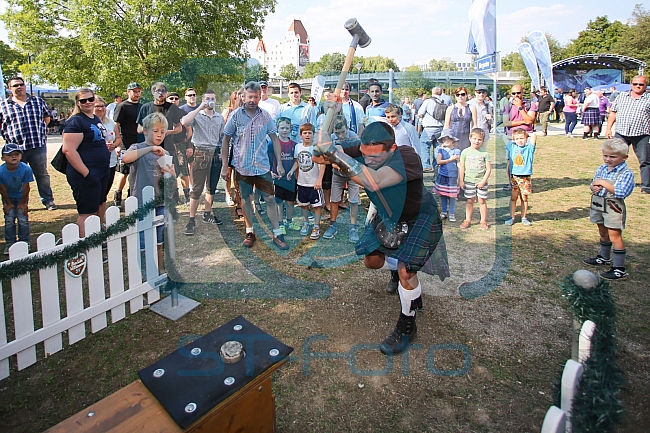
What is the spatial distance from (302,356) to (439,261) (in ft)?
4.89

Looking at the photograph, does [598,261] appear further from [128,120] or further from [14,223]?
[14,223]

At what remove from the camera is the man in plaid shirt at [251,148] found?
5.21 metres

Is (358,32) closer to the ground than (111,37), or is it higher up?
closer to the ground

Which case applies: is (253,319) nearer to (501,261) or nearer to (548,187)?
(501,261)

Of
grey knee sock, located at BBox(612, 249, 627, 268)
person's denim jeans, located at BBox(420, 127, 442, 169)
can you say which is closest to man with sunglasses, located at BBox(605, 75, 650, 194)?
person's denim jeans, located at BBox(420, 127, 442, 169)

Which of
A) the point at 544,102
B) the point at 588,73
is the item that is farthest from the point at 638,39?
the point at 544,102

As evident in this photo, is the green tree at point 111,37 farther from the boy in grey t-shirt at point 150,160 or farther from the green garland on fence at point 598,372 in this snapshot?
the green garland on fence at point 598,372

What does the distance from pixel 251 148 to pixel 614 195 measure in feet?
13.2

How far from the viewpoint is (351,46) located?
312cm

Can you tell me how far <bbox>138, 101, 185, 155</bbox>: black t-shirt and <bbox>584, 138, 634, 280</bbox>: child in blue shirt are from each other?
217 inches

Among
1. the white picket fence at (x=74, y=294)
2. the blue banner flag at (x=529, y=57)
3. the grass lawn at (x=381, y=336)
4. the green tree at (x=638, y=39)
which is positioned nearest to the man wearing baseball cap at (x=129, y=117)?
the grass lawn at (x=381, y=336)

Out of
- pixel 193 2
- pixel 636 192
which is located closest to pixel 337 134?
pixel 636 192

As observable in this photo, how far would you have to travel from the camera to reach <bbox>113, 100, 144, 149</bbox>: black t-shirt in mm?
6285

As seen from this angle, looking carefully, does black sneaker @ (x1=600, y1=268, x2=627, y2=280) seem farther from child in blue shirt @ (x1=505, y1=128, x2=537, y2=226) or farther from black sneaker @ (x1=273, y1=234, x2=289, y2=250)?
black sneaker @ (x1=273, y1=234, x2=289, y2=250)
